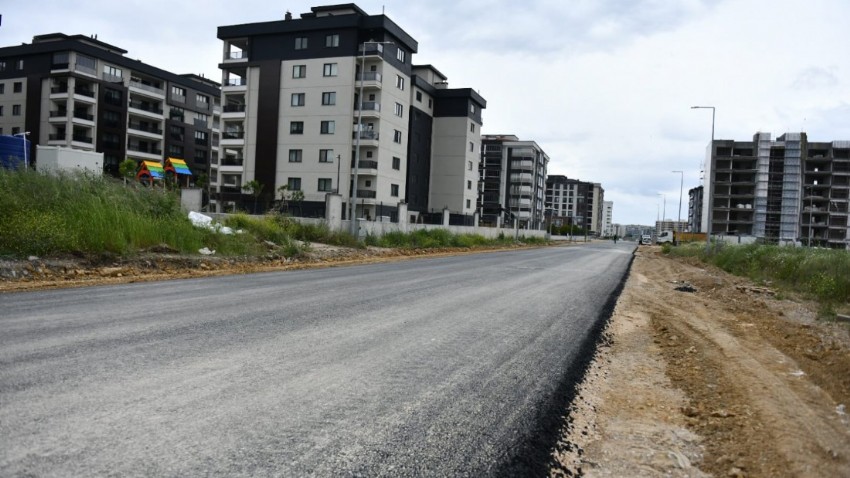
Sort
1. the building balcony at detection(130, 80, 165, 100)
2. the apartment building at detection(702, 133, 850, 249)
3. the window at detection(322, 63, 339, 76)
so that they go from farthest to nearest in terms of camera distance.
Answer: the apartment building at detection(702, 133, 850, 249)
the building balcony at detection(130, 80, 165, 100)
the window at detection(322, 63, 339, 76)

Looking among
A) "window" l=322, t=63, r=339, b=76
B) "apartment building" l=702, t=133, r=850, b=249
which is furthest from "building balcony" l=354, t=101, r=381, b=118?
"apartment building" l=702, t=133, r=850, b=249

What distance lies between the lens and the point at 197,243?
16.7 metres

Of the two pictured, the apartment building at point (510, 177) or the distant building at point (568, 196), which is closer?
the apartment building at point (510, 177)

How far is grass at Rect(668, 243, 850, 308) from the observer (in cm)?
1348

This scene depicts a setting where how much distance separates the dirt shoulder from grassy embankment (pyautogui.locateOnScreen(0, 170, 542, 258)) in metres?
12.2

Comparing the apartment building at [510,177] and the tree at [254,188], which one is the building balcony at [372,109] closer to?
the tree at [254,188]

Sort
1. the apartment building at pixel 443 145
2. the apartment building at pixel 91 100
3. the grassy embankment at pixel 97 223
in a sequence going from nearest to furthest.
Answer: the grassy embankment at pixel 97 223 < the apartment building at pixel 91 100 < the apartment building at pixel 443 145

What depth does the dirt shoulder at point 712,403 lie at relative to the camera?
12.0 feet

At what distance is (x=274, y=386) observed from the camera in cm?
454

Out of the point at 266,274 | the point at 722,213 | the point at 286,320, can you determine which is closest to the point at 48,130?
the point at 266,274

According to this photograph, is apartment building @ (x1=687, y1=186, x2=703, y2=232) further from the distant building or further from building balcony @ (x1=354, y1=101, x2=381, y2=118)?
building balcony @ (x1=354, y1=101, x2=381, y2=118)

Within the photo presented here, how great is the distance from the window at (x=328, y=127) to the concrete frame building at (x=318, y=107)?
4.8 inches

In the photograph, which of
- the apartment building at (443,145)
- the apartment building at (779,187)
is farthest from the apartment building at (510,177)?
the apartment building at (443,145)

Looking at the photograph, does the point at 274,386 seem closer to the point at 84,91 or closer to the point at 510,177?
the point at 84,91
